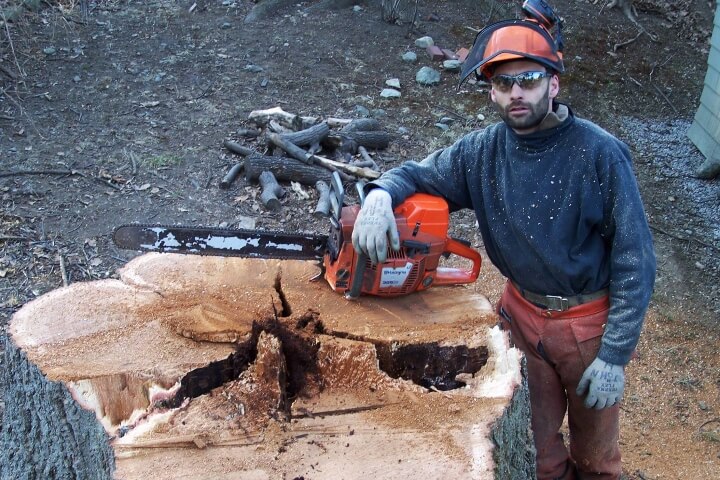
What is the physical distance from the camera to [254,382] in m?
2.05

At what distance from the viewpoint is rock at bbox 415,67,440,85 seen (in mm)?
6917

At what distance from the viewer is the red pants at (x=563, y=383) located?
242cm

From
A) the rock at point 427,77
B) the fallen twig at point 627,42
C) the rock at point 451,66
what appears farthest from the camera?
the fallen twig at point 627,42

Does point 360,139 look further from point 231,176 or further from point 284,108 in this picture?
point 231,176

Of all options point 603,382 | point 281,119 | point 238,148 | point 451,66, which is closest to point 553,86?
point 603,382

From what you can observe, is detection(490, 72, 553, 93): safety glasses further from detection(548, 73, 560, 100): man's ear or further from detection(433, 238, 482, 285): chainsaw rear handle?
detection(433, 238, 482, 285): chainsaw rear handle

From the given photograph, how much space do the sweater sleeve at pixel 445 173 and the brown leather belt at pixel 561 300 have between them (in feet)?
1.49

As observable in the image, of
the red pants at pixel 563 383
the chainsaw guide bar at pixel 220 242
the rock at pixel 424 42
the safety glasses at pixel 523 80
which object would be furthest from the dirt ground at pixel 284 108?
the safety glasses at pixel 523 80

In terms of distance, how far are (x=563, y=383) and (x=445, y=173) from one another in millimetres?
927

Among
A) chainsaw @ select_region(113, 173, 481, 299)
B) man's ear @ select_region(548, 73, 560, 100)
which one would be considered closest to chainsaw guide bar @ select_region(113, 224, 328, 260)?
chainsaw @ select_region(113, 173, 481, 299)

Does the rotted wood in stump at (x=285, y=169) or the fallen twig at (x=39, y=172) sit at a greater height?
the fallen twig at (x=39, y=172)

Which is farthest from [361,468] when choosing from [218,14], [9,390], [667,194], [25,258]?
[218,14]

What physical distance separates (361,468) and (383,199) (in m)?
0.86

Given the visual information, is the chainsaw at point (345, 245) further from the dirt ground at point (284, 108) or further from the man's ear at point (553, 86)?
the dirt ground at point (284, 108)
